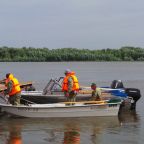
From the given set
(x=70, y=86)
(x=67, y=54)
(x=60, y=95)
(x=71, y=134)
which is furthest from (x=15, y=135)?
(x=67, y=54)

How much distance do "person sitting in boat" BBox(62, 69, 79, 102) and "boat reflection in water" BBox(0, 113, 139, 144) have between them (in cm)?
106

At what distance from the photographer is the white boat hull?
1780 cm

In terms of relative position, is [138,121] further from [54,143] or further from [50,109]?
[54,143]

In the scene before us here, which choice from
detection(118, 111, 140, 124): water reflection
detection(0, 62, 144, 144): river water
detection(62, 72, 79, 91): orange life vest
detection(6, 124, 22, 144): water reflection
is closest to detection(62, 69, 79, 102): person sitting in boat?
detection(62, 72, 79, 91): orange life vest

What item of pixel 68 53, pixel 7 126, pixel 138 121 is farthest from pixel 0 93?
pixel 68 53

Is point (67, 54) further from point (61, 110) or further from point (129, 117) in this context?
point (61, 110)

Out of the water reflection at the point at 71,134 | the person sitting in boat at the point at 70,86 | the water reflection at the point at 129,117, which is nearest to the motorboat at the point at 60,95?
the water reflection at the point at 129,117

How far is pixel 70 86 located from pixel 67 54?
312 feet

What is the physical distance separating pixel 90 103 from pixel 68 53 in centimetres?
9483

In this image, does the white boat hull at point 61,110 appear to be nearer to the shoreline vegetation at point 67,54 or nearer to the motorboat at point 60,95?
the motorboat at point 60,95

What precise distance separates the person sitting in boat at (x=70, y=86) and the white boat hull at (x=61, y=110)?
0.65 m

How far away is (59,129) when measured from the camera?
16062mm

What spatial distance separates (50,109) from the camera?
17906mm

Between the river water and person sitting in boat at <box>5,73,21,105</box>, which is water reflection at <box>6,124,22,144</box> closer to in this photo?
the river water
